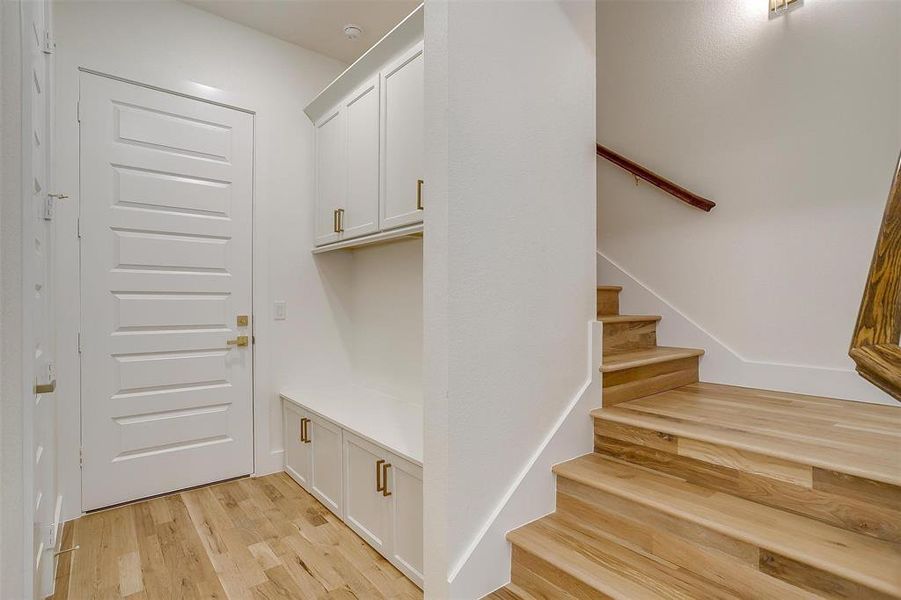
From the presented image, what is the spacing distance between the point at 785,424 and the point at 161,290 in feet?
10.5

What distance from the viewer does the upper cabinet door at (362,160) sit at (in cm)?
251

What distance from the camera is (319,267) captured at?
3.28 m

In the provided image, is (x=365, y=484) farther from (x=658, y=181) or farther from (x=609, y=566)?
(x=658, y=181)

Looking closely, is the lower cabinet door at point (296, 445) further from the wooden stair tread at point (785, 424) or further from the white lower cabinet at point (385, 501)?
the wooden stair tread at point (785, 424)

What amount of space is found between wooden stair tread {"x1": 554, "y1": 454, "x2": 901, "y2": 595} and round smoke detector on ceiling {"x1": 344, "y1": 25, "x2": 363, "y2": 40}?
2928 millimetres

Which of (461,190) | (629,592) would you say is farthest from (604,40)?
(629,592)

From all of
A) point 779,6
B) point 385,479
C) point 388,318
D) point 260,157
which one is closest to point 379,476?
point 385,479

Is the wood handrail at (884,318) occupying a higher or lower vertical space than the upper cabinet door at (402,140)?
lower

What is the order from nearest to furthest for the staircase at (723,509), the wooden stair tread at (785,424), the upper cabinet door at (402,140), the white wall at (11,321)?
the white wall at (11,321), the staircase at (723,509), the wooden stair tread at (785,424), the upper cabinet door at (402,140)

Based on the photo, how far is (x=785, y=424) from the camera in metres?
1.67

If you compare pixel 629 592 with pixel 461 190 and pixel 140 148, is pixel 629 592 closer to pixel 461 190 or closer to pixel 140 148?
pixel 461 190

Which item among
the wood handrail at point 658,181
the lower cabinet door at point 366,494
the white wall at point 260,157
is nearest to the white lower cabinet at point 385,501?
the lower cabinet door at point 366,494

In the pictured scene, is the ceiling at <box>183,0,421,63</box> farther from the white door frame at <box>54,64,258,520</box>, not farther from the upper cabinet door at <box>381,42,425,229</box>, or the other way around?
the white door frame at <box>54,64,258,520</box>

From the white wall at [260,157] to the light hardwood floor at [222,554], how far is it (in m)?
0.39
